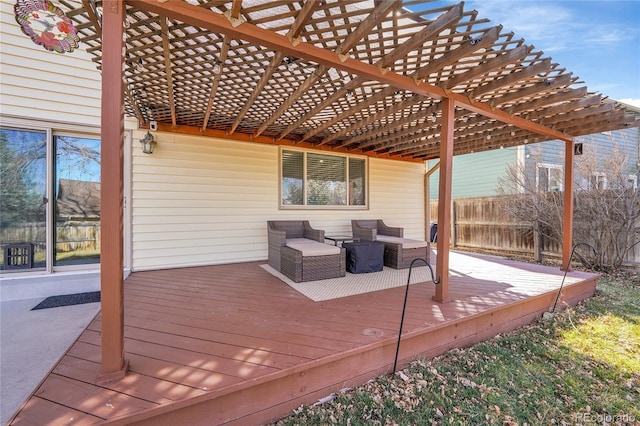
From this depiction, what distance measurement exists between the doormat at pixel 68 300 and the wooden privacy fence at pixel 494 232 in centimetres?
863

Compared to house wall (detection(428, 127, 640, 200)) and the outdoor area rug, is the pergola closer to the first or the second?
the outdoor area rug

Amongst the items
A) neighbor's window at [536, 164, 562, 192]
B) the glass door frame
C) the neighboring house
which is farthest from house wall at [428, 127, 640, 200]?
the glass door frame

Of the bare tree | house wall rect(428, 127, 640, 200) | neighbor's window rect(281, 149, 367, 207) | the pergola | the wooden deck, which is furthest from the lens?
house wall rect(428, 127, 640, 200)

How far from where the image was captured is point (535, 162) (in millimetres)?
7801

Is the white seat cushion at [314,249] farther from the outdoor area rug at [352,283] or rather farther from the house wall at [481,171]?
the house wall at [481,171]

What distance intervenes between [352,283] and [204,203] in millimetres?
2931

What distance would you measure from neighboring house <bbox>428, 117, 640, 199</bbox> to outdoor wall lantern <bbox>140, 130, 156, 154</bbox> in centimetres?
839

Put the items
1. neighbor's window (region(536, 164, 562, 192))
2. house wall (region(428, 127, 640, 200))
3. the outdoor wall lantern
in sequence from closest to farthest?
1. the outdoor wall lantern
2. neighbor's window (region(536, 164, 562, 192))
3. house wall (region(428, 127, 640, 200))

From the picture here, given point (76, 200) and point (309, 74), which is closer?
point (309, 74)

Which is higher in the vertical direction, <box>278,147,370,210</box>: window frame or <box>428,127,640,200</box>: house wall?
<box>428,127,640,200</box>: house wall

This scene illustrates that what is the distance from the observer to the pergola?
5.31 ft

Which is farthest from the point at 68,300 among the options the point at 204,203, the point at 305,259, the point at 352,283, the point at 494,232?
the point at 494,232

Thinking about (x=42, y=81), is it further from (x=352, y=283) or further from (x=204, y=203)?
(x=352, y=283)

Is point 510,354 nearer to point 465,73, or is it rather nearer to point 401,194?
point 465,73
